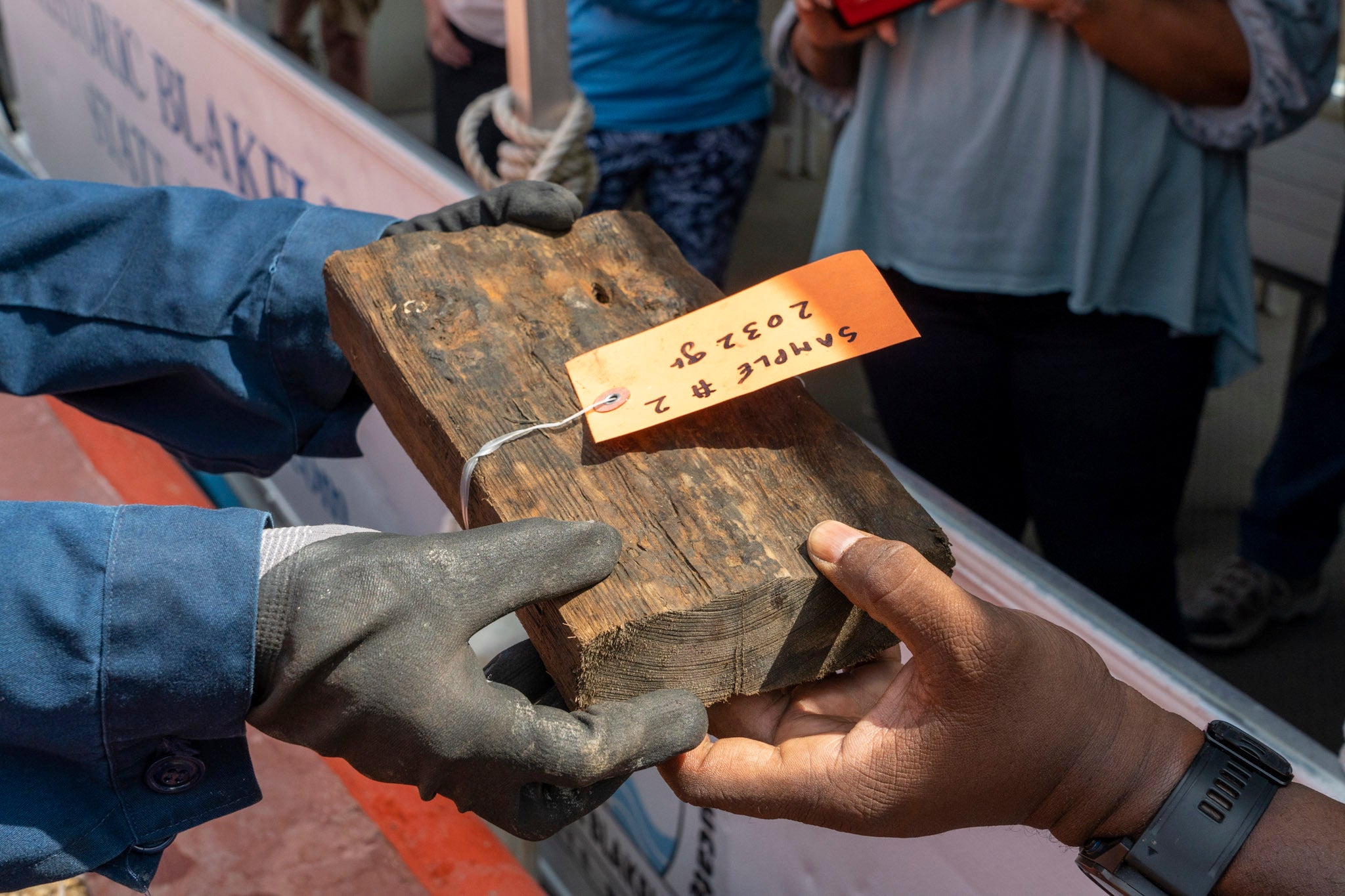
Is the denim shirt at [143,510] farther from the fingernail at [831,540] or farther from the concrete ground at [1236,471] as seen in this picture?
the concrete ground at [1236,471]

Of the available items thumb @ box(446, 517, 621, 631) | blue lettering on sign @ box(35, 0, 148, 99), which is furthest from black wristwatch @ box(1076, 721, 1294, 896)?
blue lettering on sign @ box(35, 0, 148, 99)

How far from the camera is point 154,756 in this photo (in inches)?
34.5

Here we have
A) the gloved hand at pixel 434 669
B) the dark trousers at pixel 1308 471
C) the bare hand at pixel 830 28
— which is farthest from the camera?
the dark trousers at pixel 1308 471

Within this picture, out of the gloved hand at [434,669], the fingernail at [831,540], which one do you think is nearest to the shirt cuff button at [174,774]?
the gloved hand at [434,669]

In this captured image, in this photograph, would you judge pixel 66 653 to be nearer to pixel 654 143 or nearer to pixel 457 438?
pixel 457 438

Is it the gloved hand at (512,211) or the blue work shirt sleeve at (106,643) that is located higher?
the gloved hand at (512,211)

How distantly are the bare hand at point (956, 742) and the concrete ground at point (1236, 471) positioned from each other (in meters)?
1.71

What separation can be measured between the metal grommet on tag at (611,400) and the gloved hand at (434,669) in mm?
112

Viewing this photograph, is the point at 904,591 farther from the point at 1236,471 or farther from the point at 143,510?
A: the point at 1236,471

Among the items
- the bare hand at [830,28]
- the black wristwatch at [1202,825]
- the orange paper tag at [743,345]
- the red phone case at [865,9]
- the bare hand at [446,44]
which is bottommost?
the black wristwatch at [1202,825]

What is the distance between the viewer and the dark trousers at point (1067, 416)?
5.13ft

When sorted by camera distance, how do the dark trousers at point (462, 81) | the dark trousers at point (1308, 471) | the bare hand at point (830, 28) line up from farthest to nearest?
the dark trousers at point (462, 81) < the dark trousers at point (1308, 471) < the bare hand at point (830, 28)

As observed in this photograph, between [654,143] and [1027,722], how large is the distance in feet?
5.37

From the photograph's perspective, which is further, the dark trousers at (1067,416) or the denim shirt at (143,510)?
the dark trousers at (1067,416)
